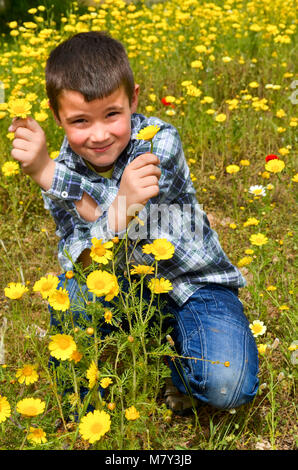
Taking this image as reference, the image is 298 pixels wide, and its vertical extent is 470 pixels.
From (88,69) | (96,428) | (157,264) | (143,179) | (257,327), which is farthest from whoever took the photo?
(257,327)

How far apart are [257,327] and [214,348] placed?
27cm

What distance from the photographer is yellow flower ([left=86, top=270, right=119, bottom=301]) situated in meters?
1.35

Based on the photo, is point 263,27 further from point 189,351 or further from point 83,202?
point 189,351

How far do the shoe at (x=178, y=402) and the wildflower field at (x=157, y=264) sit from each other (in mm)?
31

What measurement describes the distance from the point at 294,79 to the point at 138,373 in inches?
110

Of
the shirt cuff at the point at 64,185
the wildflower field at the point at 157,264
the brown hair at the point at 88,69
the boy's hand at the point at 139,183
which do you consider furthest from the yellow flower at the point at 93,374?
the brown hair at the point at 88,69

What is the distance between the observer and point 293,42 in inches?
165

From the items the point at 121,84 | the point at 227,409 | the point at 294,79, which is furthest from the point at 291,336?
the point at 294,79

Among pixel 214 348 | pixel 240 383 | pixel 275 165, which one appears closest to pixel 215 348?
pixel 214 348

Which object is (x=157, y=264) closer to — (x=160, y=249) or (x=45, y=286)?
(x=160, y=249)

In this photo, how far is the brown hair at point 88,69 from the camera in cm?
182

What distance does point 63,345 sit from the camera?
4.44 ft

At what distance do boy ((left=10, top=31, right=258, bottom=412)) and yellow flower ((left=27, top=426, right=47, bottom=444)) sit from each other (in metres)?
0.53

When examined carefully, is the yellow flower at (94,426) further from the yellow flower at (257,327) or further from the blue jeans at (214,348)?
the yellow flower at (257,327)
